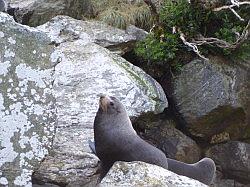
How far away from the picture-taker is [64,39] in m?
7.76

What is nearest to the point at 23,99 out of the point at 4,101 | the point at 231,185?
the point at 4,101

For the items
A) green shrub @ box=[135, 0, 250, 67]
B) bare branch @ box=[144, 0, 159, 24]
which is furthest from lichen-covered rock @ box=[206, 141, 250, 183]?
bare branch @ box=[144, 0, 159, 24]

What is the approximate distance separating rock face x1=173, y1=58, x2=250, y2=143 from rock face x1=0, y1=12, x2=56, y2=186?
353cm

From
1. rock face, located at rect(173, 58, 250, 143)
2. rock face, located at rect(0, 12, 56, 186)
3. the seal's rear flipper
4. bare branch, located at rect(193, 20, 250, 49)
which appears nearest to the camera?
rock face, located at rect(0, 12, 56, 186)

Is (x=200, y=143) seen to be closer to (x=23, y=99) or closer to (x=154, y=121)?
(x=154, y=121)

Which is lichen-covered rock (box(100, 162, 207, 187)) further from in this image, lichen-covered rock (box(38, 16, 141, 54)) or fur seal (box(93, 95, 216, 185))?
lichen-covered rock (box(38, 16, 141, 54))

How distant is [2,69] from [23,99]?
28cm

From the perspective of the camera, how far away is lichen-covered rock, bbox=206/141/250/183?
7508 millimetres

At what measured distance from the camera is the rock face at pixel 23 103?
4004 mm

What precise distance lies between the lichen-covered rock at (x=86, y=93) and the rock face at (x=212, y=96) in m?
0.48

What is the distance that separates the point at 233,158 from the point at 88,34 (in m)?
2.71

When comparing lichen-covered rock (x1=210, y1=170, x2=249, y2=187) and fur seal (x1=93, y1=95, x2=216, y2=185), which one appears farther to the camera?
lichen-covered rock (x1=210, y1=170, x2=249, y2=187)

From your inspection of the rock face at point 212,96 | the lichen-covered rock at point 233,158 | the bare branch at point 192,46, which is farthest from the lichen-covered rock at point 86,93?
the lichen-covered rock at point 233,158

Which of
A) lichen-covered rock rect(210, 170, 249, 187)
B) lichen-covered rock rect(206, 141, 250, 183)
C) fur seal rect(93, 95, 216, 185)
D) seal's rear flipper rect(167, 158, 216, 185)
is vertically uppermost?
fur seal rect(93, 95, 216, 185)
